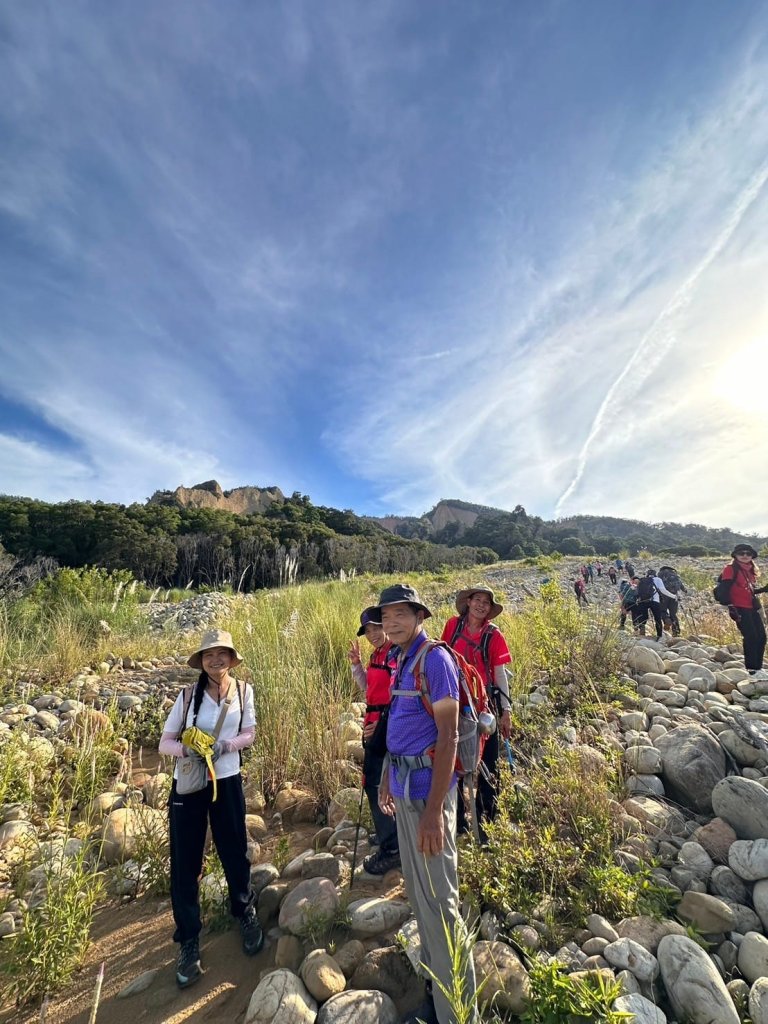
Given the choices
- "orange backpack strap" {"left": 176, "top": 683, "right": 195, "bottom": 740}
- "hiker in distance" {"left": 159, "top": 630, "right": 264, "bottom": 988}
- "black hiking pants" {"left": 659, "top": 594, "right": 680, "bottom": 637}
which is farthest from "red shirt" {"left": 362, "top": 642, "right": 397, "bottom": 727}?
"black hiking pants" {"left": 659, "top": 594, "right": 680, "bottom": 637}

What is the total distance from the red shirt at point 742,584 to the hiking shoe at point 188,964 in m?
6.78

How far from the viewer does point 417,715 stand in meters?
2.16

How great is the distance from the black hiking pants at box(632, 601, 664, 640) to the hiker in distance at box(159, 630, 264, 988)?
944 centimetres

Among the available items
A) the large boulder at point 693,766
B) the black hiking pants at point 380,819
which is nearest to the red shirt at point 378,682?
the black hiking pants at point 380,819

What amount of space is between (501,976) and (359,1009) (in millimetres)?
665

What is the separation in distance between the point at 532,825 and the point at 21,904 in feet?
9.62

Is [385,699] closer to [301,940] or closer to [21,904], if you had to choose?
[301,940]

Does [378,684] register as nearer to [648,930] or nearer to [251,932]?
[251,932]

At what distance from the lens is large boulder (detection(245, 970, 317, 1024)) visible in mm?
1983

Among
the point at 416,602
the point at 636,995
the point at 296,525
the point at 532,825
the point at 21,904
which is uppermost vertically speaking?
the point at 296,525

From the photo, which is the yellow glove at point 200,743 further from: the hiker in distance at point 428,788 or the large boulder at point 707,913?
the large boulder at point 707,913

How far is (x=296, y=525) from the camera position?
37188mm

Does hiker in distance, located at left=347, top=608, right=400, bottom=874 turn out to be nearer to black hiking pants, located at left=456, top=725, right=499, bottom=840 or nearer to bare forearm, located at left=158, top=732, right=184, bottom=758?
black hiking pants, located at left=456, top=725, right=499, bottom=840

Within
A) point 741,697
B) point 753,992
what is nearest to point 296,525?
point 741,697
